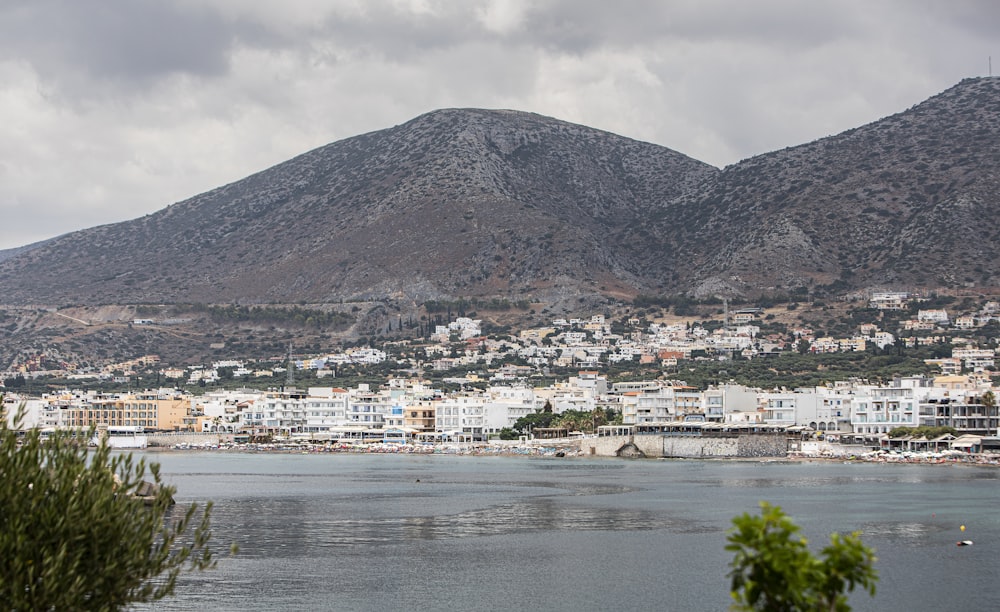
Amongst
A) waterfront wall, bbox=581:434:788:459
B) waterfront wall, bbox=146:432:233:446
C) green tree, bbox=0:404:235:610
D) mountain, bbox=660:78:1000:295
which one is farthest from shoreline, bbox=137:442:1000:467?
green tree, bbox=0:404:235:610

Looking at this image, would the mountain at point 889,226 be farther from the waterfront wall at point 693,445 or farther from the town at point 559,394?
the waterfront wall at point 693,445

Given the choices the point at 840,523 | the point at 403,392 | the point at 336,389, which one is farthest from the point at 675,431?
the point at 840,523

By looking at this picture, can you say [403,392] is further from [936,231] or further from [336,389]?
[936,231]

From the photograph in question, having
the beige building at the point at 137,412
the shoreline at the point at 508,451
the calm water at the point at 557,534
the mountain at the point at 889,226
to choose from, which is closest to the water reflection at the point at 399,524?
the calm water at the point at 557,534

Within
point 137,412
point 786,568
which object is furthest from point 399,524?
point 137,412

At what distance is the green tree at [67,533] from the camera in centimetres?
1817

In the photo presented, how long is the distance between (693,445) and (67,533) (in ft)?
319

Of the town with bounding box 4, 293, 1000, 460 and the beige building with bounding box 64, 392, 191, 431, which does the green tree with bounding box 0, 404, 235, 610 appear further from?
the beige building with bounding box 64, 392, 191, 431

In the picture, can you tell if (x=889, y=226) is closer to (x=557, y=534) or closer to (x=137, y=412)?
(x=137, y=412)

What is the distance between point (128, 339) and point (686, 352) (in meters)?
80.3

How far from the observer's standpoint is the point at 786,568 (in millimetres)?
13023

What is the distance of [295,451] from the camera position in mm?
143125

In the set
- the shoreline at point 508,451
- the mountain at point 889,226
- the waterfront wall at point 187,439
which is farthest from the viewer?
the mountain at point 889,226

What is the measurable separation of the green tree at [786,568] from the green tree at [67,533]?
9.74m
